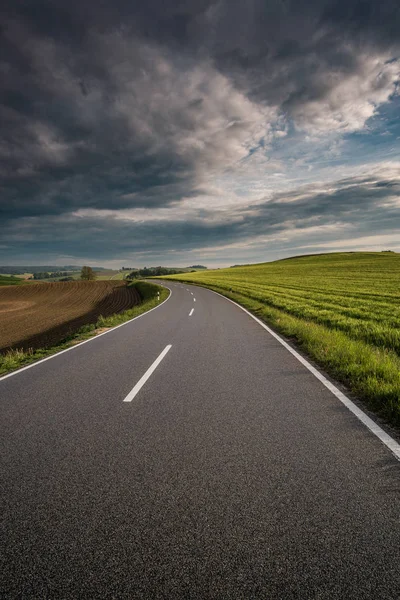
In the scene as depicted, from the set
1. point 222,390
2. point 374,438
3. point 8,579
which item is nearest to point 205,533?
point 8,579

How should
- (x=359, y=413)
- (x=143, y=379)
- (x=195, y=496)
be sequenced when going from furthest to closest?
(x=143, y=379), (x=359, y=413), (x=195, y=496)

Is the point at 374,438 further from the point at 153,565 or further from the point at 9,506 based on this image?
the point at 9,506

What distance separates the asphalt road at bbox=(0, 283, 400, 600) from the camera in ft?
6.24

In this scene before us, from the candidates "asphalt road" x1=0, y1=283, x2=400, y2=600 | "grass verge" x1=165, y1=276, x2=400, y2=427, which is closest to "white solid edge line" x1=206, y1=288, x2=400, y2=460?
"asphalt road" x1=0, y1=283, x2=400, y2=600

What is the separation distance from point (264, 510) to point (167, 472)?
3.14 ft

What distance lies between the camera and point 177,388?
5.26 metres

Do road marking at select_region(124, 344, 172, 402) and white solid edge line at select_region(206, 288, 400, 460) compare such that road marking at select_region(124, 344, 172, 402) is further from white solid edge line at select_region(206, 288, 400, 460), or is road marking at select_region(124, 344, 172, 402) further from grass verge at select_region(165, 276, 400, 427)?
grass verge at select_region(165, 276, 400, 427)

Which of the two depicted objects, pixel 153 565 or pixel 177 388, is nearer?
pixel 153 565

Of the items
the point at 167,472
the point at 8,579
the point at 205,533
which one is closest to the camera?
the point at 8,579

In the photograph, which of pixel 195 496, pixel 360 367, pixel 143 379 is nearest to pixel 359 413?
pixel 360 367

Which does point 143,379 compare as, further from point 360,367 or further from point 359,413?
point 360,367

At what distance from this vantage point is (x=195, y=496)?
103 inches

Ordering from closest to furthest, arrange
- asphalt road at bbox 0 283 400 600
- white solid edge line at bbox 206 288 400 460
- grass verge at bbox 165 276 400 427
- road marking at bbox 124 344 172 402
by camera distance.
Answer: asphalt road at bbox 0 283 400 600, white solid edge line at bbox 206 288 400 460, grass verge at bbox 165 276 400 427, road marking at bbox 124 344 172 402

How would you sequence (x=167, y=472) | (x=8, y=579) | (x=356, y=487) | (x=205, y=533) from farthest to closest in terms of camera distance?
1. (x=167, y=472)
2. (x=356, y=487)
3. (x=205, y=533)
4. (x=8, y=579)
